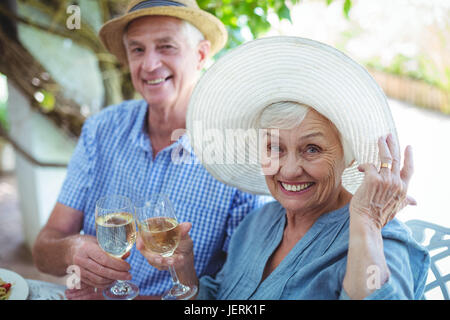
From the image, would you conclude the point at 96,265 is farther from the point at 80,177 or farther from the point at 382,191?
the point at 382,191

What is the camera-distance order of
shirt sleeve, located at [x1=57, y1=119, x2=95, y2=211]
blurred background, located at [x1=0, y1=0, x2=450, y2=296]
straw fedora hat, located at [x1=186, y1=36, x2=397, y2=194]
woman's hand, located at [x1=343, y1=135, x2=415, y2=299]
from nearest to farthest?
woman's hand, located at [x1=343, y1=135, x2=415, y2=299] < straw fedora hat, located at [x1=186, y1=36, x2=397, y2=194] < shirt sleeve, located at [x1=57, y1=119, x2=95, y2=211] < blurred background, located at [x1=0, y1=0, x2=450, y2=296]

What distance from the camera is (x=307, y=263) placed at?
4.53 ft

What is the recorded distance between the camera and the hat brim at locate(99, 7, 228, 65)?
199 centimetres

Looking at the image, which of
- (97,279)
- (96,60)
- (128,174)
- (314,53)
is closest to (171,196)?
(128,174)

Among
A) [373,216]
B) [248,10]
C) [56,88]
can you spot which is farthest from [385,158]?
[56,88]

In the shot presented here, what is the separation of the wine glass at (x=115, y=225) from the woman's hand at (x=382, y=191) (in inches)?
32.3

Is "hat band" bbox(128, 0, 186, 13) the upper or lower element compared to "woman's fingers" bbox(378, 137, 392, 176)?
upper

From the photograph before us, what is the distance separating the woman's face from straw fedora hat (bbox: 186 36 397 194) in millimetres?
54

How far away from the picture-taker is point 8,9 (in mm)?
3527

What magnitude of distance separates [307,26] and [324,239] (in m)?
6.41

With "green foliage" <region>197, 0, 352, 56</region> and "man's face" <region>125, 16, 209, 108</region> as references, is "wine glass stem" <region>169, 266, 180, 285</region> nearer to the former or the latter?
"man's face" <region>125, 16, 209, 108</region>

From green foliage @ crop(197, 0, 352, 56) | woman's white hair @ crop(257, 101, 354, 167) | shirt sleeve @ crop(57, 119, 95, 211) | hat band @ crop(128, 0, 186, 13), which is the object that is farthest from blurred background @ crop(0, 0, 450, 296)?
woman's white hair @ crop(257, 101, 354, 167)

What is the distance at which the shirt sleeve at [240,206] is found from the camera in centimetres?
202

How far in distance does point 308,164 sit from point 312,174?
0.13 feet
